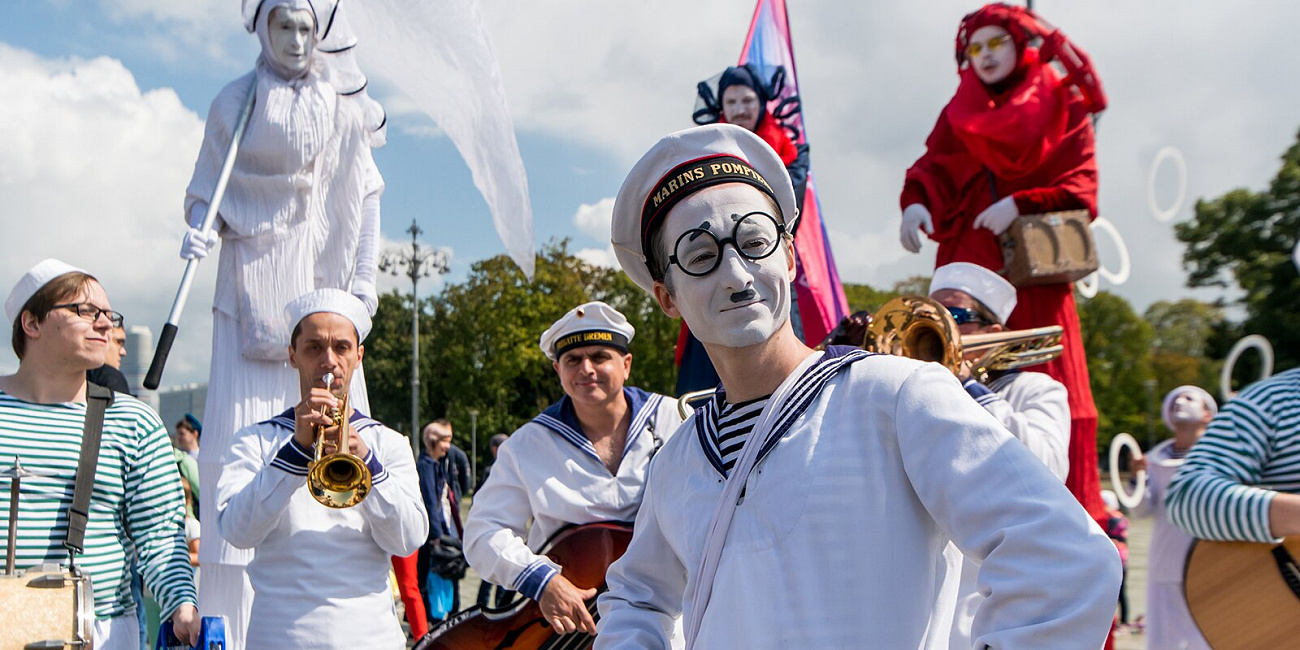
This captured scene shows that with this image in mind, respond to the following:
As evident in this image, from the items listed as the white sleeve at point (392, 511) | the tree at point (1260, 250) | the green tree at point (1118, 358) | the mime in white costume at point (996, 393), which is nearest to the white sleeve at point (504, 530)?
the white sleeve at point (392, 511)

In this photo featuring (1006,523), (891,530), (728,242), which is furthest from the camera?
Answer: (728,242)

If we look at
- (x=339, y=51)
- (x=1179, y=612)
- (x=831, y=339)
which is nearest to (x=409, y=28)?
(x=339, y=51)

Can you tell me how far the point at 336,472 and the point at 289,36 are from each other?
271 cm

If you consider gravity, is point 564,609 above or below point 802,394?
below

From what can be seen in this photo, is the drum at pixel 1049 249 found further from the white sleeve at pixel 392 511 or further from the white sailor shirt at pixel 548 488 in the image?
the white sleeve at pixel 392 511

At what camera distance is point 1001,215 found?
6.18 m

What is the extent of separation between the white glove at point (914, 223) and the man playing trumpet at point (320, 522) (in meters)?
3.60

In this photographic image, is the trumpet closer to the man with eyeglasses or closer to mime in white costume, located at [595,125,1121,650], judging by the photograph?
the man with eyeglasses

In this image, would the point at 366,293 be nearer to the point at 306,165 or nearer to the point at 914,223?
the point at 306,165

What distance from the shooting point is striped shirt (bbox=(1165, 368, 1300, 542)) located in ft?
11.7

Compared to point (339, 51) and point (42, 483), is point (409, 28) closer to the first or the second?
point (339, 51)

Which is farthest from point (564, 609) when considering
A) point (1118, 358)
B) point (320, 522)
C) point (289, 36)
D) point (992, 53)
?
point (1118, 358)

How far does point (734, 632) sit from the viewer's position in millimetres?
1923

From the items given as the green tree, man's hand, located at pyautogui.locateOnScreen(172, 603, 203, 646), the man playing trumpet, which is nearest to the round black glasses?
the man playing trumpet
